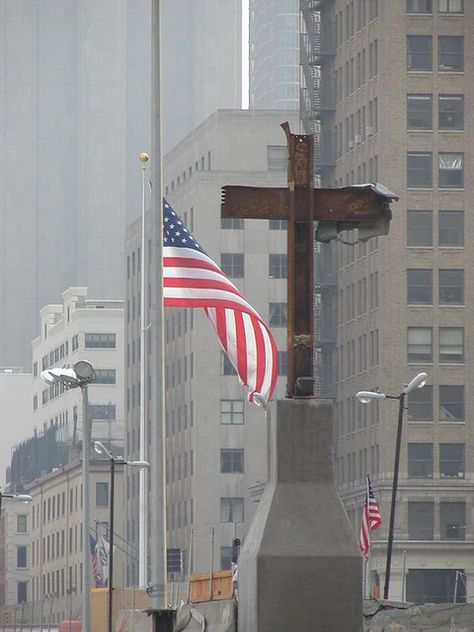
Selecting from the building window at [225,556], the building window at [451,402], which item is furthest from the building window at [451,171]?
the building window at [225,556]

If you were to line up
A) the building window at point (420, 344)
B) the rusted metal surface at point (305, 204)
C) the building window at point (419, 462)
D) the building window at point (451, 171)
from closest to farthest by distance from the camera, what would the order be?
the rusted metal surface at point (305, 204) → the building window at point (419, 462) → the building window at point (420, 344) → the building window at point (451, 171)

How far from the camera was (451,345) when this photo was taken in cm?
13012

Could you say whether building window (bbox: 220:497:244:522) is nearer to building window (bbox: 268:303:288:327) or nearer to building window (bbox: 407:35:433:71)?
building window (bbox: 268:303:288:327)

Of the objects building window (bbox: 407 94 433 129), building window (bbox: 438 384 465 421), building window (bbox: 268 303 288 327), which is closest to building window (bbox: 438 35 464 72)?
building window (bbox: 407 94 433 129)

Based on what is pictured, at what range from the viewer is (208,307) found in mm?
32156

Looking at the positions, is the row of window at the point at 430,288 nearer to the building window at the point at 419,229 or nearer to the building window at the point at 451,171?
the building window at the point at 419,229

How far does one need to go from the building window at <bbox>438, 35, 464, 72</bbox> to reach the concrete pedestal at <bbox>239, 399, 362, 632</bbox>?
369 feet

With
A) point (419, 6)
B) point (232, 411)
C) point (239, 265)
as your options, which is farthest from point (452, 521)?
point (239, 265)

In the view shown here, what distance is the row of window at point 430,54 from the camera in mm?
131000

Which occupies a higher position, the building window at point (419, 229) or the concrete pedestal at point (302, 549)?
the building window at point (419, 229)

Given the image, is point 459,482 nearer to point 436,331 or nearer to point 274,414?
point 436,331

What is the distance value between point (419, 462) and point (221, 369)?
3230cm

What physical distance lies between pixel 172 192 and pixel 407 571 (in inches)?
2145

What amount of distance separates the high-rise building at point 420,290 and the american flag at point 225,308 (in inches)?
3672
